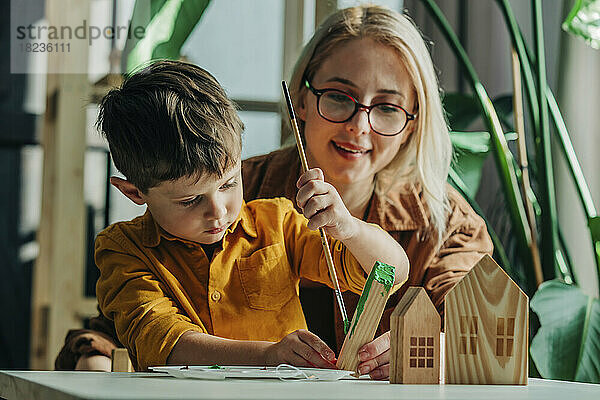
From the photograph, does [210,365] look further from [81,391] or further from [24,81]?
[24,81]

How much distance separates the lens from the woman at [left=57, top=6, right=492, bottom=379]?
1.21m

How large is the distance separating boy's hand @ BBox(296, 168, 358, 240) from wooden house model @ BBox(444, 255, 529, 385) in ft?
0.61

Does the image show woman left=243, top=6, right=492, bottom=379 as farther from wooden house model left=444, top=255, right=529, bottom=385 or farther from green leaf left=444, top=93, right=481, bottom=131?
wooden house model left=444, top=255, right=529, bottom=385

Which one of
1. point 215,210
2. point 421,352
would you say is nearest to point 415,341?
point 421,352

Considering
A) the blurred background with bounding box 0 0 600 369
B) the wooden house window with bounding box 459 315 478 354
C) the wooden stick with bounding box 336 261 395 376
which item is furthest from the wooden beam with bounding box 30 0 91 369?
the wooden house window with bounding box 459 315 478 354

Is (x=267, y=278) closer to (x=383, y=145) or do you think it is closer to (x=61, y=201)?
(x=383, y=145)

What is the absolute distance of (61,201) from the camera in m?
1.44

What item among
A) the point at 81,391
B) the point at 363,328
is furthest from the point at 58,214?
the point at 81,391

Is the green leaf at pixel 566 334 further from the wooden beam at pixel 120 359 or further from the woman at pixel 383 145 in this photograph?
the wooden beam at pixel 120 359

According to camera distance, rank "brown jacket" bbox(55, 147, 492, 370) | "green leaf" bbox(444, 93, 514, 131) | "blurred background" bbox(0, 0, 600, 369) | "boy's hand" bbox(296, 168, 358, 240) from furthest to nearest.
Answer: "green leaf" bbox(444, 93, 514, 131), "blurred background" bbox(0, 0, 600, 369), "brown jacket" bbox(55, 147, 492, 370), "boy's hand" bbox(296, 168, 358, 240)

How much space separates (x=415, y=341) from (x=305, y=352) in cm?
12

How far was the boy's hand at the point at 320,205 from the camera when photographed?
0.82 m

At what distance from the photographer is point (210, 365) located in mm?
790

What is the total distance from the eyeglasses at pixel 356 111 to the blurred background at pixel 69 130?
0.25 meters
